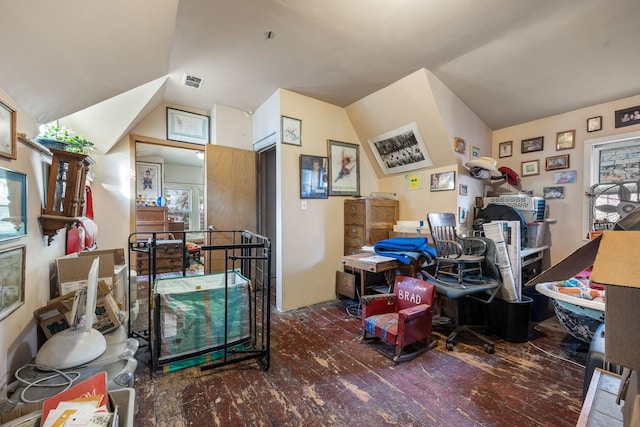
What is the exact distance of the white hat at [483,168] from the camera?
294cm

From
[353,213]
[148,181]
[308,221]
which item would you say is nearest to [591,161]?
[353,213]

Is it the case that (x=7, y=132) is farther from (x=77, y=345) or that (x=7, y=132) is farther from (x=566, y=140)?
(x=566, y=140)

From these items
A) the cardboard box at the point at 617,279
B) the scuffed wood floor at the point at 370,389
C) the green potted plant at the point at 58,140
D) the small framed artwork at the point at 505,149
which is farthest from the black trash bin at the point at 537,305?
the green potted plant at the point at 58,140

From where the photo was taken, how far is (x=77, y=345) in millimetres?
1384

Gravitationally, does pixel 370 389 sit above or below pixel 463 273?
below

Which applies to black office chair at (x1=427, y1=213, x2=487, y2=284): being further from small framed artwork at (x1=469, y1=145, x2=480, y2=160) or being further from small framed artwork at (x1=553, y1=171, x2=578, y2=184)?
small framed artwork at (x1=553, y1=171, x2=578, y2=184)

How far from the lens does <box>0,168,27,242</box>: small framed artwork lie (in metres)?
1.26

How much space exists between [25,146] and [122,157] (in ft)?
6.56

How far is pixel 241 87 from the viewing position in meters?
3.04

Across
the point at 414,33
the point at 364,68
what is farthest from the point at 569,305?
the point at 364,68

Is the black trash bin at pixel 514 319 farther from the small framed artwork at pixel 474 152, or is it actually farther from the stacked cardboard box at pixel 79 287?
the stacked cardboard box at pixel 79 287

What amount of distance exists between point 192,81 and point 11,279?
7.61ft

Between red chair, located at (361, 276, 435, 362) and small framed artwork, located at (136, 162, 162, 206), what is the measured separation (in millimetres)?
5695

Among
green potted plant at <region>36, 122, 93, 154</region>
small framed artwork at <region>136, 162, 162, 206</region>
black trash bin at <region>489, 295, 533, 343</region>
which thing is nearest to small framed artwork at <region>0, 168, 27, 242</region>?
green potted plant at <region>36, 122, 93, 154</region>
